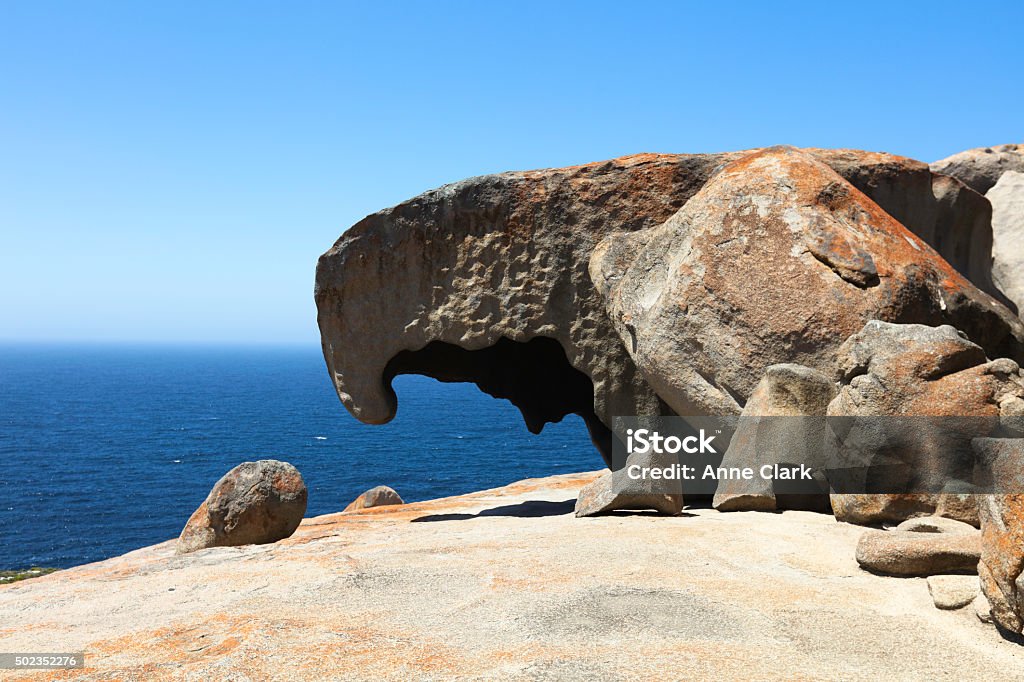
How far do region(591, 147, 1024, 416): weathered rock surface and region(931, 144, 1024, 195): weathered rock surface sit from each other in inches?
393

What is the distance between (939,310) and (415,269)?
284 inches

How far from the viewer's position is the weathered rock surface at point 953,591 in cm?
436

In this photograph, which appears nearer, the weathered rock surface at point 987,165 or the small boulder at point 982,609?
the small boulder at point 982,609

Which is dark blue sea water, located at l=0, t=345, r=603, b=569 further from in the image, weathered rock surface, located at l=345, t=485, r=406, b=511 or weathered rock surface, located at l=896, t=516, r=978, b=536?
weathered rock surface, located at l=896, t=516, r=978, b=536

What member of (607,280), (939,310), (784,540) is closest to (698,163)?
(607,280)

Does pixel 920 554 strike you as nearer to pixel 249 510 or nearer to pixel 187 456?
pixel 249 510

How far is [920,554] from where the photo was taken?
15.8 feet

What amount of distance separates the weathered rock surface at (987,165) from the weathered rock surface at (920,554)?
49.2ft

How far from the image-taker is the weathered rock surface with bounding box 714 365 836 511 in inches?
288

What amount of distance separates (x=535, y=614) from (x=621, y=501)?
11.6ft

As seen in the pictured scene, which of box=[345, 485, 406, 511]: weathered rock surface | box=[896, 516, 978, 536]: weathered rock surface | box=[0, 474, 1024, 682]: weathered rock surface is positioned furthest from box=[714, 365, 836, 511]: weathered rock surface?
box=[345, 485, 406, 511]: weathered rock surface

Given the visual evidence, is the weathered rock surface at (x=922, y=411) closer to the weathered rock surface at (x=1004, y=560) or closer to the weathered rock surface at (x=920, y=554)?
the weathered rock surface at (x=920, y=554)

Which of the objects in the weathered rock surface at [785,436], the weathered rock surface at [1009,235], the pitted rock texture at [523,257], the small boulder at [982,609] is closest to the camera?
the small boulder at [982,609]

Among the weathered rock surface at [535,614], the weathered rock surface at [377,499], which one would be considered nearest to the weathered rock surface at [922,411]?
the weathered rock surface at [535,614]
